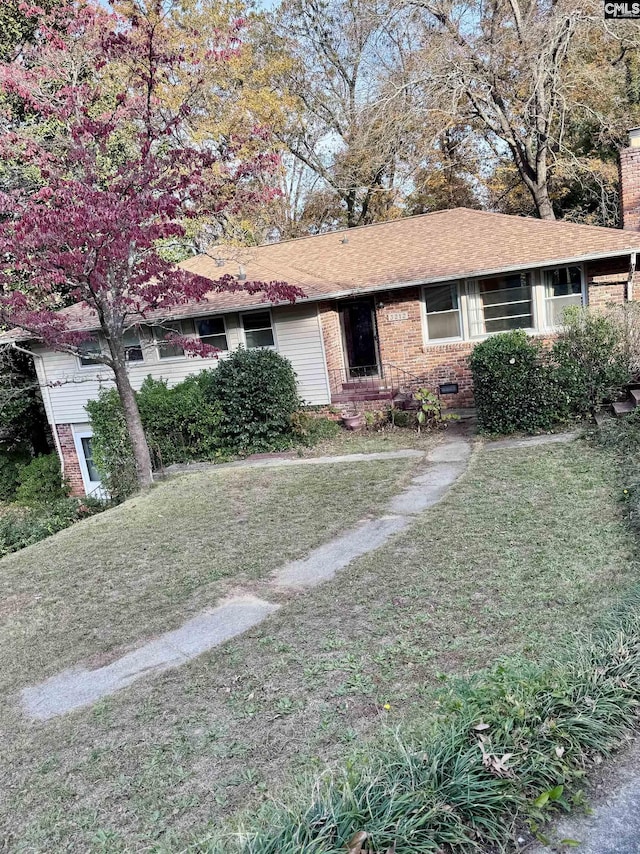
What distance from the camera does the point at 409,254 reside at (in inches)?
542

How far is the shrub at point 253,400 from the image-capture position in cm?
1177

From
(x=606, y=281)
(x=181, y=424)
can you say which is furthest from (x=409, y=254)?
(x=181, y=424)

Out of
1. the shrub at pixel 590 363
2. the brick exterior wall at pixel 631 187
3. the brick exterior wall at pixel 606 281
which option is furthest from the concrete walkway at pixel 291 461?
the brick exterior wall at pixel 631 187

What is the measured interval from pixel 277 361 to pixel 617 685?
10006 millimetres

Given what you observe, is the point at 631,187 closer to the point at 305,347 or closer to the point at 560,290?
the point at 560,290

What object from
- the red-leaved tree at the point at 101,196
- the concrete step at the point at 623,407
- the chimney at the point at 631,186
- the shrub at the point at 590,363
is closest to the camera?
the red-leaved tree at the point at 101,196

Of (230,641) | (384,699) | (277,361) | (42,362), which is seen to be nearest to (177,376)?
(277,361)

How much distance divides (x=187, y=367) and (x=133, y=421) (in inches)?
166

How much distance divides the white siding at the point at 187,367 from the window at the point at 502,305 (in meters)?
3.60

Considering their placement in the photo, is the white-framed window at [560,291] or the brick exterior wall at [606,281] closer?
the brick exterior wall at [606,281]

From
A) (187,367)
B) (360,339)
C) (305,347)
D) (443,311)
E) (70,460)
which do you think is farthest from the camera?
(70,460)

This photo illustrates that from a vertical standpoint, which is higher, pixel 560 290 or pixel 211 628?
pixel 560 290

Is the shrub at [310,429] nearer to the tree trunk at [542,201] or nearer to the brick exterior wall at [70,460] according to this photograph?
the brick exterior wall at [70,460]

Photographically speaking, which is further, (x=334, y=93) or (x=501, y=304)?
(x=334, y=93)
